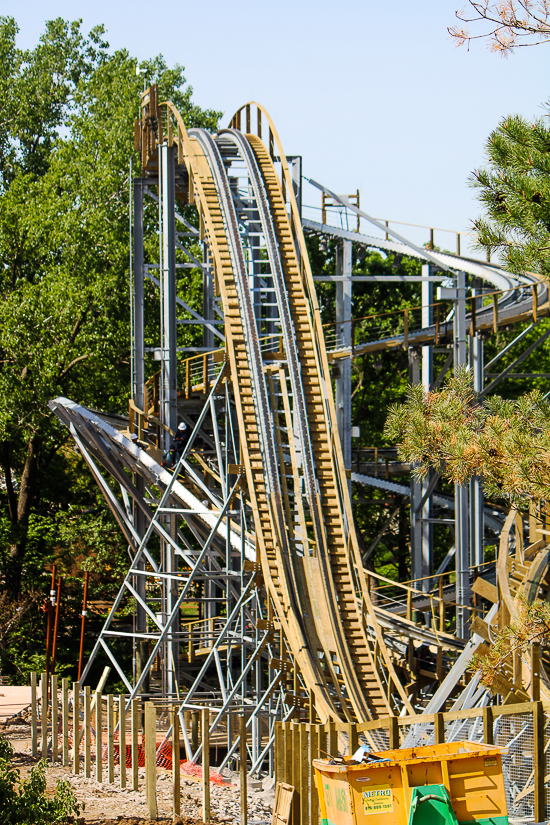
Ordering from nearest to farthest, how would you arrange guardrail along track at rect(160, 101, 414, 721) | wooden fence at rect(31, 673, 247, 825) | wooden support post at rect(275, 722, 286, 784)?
wooden support post at rect(275, 722, 286, 784) → wooden fence at rect(31, 673, 247, 825) → guardrail along track at rect(160, 101, 414, 721)

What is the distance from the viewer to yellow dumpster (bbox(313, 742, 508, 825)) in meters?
7.79

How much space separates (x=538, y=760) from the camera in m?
8.34

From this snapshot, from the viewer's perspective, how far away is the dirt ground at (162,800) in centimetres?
1034

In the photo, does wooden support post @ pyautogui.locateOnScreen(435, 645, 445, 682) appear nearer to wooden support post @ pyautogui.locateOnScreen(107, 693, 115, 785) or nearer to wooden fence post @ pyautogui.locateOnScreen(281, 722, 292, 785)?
wooden support post @ pyautogui.locateOnScreen(107, 693, 115, 785)

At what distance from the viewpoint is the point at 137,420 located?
19734mm

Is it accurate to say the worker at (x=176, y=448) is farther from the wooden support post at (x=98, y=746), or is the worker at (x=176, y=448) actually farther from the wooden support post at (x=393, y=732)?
the wooden support post at (x=393, y=732)

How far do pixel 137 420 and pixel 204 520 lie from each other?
343 cm

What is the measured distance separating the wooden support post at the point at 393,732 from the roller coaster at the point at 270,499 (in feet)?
7.29

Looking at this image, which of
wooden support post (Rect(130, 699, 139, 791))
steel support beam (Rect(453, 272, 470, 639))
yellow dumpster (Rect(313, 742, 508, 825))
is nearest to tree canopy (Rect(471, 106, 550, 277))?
yellow dumpster (Rect(313, 742, 508, 825))

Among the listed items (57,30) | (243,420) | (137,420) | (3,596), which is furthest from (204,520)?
(57,30)

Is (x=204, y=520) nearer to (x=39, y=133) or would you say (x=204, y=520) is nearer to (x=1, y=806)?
(x=1, y=806)

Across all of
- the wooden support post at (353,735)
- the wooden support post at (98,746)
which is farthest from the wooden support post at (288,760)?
the wooden support post at (98,746)

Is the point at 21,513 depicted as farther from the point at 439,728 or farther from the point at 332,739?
the point at 439,728

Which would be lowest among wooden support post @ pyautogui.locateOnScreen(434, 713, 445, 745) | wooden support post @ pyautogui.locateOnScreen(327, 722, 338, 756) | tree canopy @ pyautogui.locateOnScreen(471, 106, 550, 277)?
wooden support post @ pyautogui.locateOnScreen(327, 722, 338, 756)
